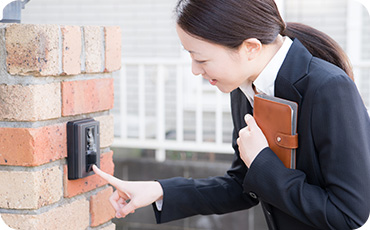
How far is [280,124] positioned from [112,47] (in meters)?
0.53

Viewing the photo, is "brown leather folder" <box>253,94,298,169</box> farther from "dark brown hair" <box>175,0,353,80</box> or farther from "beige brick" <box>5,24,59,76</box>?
"beige brick" <box>5,24,59,76</box>

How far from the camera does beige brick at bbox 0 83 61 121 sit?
3.98 ft

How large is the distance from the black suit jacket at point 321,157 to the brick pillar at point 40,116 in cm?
52

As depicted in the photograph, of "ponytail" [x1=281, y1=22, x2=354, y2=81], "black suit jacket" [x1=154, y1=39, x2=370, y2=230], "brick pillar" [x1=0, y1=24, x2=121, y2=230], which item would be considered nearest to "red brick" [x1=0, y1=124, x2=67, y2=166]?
"brick pillar" [x1=0, y1=24, x2=121, y2=230]

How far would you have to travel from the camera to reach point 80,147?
1343 mm

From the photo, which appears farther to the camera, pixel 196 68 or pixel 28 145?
pixel 196 68

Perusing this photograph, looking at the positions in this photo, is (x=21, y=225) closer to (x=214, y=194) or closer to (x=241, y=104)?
(x=214, y=194)

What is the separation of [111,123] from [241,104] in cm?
48

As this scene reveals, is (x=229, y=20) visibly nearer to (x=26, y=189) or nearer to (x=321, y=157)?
(x=321, y=157)

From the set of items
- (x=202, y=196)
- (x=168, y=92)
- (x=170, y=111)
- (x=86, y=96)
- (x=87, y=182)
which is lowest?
(x=170, y=111)

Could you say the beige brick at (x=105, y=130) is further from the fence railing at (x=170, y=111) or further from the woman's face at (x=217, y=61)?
the fence railing at (x=170, y=111)

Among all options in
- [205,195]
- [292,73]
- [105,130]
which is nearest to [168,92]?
[205,195]

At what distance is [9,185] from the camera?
125cm

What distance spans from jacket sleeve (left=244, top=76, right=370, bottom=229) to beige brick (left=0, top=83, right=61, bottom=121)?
1.99 feet
